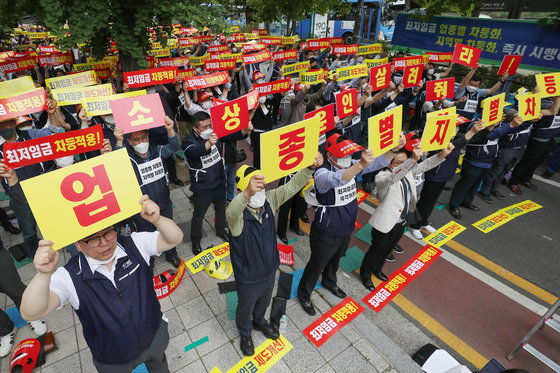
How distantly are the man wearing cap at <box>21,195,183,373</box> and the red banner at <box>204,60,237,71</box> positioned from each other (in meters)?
6.50

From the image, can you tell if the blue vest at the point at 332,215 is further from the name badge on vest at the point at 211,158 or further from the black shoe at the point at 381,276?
the name badge on vest at the point at 211,158

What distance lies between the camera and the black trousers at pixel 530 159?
7.11m

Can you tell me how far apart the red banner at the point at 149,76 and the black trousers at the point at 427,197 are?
17.8 ft

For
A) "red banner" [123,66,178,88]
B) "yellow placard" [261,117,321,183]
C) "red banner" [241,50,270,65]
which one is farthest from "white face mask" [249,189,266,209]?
"red banner" [241,50,270,65]

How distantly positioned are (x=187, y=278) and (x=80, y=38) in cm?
472

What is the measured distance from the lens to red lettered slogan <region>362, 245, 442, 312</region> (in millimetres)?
4594

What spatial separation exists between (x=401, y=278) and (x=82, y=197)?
15.3 ft

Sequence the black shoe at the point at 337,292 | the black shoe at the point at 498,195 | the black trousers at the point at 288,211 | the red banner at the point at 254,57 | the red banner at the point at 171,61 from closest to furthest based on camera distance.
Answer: the black shoe at the point at 337,292 < the black trousers at the point at 288,211 < the black shoe at the point at 498,195 < the red banner at the point at 254,57 < the red banner at the point at 171,61

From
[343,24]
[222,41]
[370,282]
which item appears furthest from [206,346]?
[343,24]

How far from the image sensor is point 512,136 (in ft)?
21.0

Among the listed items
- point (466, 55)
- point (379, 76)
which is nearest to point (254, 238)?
point (379, 76)

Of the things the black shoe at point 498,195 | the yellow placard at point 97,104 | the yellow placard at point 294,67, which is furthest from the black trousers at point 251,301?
the black shoe at point 498,195

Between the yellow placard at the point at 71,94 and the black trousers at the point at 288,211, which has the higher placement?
the yellow placard at the point at 71,94

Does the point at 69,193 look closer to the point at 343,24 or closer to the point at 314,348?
the point at 314,348
